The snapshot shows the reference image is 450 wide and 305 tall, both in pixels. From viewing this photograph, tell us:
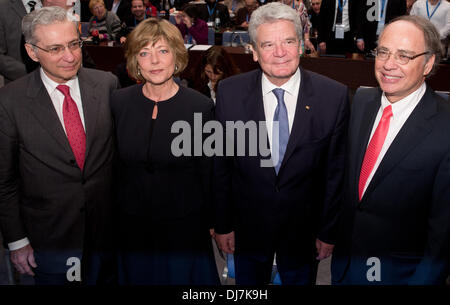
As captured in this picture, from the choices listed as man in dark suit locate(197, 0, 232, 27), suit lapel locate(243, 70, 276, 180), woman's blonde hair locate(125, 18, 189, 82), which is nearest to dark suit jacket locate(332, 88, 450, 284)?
suit lapel locate(243, 70, 276, 180)

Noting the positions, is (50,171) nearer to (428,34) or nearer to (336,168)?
(336,168)

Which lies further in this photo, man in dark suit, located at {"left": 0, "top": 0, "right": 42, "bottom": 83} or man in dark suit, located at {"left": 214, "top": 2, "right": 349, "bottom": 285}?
man in dark suit, located at {"left": 0, "top": 0, "right": 42, "bottom": 83}

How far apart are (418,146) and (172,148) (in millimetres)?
1136

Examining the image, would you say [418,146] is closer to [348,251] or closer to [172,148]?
[348,251]

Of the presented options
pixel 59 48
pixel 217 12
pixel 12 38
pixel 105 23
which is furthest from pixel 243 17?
pixel 59 48

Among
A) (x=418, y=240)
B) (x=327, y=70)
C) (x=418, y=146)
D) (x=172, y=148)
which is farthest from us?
(x=327, y=70)

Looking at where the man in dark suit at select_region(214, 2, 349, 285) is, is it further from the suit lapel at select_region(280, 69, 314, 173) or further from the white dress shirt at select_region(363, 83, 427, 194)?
the white dress shirt at select_region(363, 83, 427, 194)

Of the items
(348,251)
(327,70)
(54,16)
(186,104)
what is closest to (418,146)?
(348,251)

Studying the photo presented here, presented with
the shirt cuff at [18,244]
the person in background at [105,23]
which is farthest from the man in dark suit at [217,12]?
the shirt cuff at [18,244]

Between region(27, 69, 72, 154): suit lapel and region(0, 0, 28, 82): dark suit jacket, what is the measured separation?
6.39 feet

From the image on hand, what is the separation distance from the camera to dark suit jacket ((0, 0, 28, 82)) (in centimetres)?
363

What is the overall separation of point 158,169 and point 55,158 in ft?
1.63
